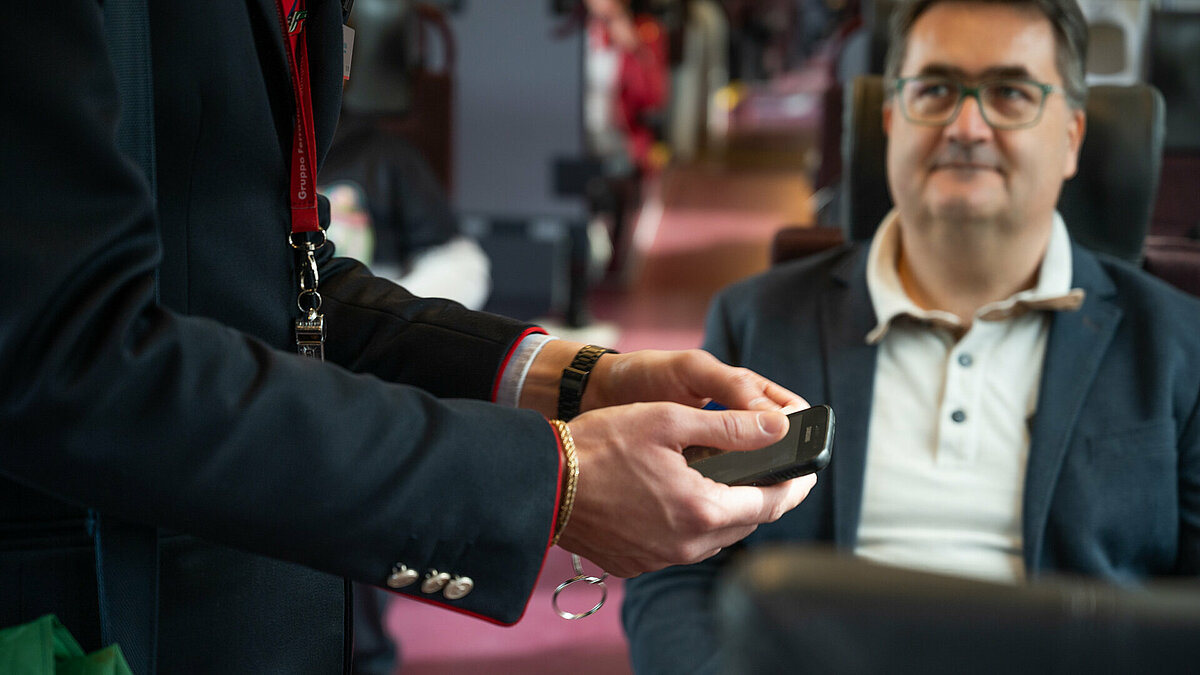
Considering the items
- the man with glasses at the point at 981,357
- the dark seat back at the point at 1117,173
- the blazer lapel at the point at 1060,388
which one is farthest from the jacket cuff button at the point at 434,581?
the dark seat back at the point at 1117,173

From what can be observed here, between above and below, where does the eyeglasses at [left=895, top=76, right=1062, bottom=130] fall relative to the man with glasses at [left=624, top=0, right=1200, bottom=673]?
above

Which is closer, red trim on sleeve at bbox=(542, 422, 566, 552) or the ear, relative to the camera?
red trim on sleeve at bbox=(542, 422, 566, 552)

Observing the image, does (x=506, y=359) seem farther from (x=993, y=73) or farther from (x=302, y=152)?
(x=993, y=73)

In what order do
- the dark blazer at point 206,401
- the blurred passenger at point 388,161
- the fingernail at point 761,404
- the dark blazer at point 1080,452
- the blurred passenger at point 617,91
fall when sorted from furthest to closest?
the blurred passenger at point 617,91 → the blurred passenger at point 388,161 → the dark blazer at point 1080,452 → the fingernail at point 761,404 → the dark blazer at point 206,401

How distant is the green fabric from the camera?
2.04 ft

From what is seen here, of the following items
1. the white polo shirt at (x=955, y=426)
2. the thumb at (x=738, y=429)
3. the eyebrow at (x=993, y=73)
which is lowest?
the white polo shirt at (x=955, y=426)

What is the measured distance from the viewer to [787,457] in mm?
731

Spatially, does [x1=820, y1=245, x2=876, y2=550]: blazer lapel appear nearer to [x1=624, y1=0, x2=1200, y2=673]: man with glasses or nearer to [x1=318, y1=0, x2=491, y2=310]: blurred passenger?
[x1=624, y1=0, x2=1200, y2=673]: man with glasses

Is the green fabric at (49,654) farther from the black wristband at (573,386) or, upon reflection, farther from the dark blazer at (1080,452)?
the dark blazer at (1080,452)

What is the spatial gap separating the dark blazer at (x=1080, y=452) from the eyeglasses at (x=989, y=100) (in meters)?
0.21

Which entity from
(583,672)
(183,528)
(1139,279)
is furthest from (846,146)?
(183,528)

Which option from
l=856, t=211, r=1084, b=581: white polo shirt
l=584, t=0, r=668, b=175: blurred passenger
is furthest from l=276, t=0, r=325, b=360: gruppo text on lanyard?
l=584, t=0, r=668, b=175: blurred passenger

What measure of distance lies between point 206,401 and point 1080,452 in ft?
3.46

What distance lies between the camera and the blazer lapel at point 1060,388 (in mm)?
1277
